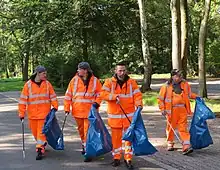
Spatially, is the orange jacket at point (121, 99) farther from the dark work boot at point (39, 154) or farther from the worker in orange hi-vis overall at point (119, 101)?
the dark work boot at point (39, 154)

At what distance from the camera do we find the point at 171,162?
7191 mm

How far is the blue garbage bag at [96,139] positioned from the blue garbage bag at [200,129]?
182cm

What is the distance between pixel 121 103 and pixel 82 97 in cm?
99

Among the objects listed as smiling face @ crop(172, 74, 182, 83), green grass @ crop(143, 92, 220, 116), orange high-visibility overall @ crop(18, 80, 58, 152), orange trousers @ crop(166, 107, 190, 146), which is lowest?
green grass @ crop(143, 92, 220, 116)

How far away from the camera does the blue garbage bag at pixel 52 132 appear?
7934mm

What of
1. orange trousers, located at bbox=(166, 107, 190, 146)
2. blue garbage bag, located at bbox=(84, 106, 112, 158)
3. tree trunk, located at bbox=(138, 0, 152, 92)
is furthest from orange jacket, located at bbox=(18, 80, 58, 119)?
tree trunk, located at bbox=(138, 0, 152, 92)

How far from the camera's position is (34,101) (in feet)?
26.7

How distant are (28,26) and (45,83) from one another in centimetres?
1920

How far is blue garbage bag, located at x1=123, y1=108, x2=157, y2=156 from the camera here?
6799 millimetres

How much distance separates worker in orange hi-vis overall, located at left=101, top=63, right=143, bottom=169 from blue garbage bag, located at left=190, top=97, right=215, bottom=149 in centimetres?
159

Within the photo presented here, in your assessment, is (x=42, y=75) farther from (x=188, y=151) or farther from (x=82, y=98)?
(x=188, y=151)

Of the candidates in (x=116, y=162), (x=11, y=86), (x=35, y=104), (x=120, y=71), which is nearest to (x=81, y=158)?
(x=116, y=162)

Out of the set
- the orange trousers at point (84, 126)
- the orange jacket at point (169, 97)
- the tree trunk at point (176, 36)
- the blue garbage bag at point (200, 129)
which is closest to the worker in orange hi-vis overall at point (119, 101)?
the orange trousers at point (84, 126)

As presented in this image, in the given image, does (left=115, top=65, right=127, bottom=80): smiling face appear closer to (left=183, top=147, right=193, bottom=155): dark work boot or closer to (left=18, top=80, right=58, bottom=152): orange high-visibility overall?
(left=18, top=80, right=58, bottom=152): orange high-visibility overall
